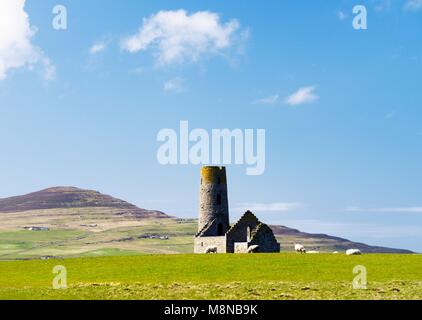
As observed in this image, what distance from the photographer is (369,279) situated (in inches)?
1754

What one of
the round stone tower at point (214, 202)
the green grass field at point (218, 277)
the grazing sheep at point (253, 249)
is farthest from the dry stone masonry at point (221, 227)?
the green grass field at point (218, 277)

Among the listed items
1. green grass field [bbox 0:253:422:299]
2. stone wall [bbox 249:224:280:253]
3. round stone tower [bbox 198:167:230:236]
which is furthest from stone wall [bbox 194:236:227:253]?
green grass field [bbox 0:253:422:299]

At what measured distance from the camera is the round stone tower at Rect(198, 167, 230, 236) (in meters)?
86.7

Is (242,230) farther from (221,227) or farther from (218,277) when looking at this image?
(218,277)

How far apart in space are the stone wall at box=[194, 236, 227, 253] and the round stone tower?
5.51 ft

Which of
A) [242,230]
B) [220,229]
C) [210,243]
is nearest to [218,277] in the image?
[242,230]

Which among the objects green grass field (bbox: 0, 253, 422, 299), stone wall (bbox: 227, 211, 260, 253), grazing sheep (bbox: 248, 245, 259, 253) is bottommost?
green grass field (bbox: 0, 253, 422, 299)

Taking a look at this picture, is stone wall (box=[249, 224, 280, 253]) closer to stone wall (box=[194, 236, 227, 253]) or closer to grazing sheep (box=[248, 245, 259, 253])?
grazing sheep (box=[248, 245, 259, 253])

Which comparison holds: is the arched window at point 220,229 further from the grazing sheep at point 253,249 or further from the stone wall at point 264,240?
the grazing sheep at point 253,249

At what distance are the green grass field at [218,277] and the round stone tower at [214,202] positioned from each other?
745 inches

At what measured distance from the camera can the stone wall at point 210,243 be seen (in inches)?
3270
